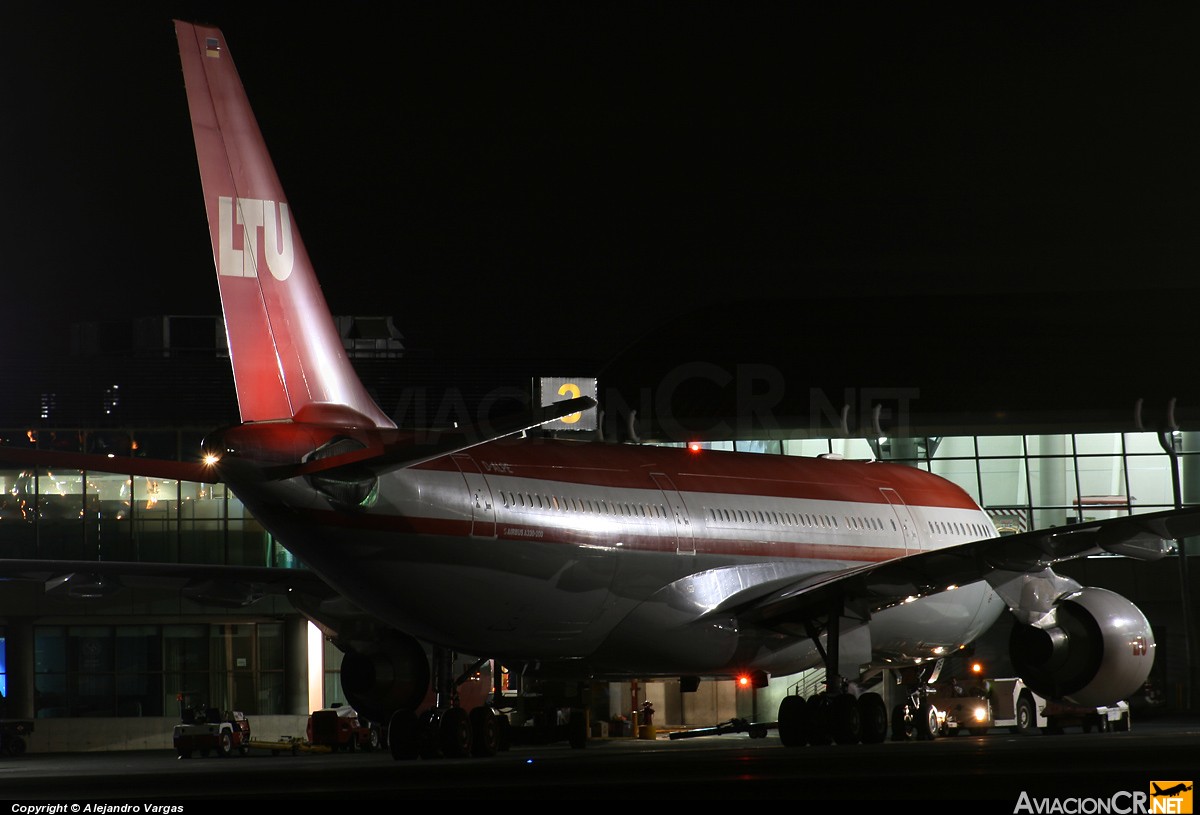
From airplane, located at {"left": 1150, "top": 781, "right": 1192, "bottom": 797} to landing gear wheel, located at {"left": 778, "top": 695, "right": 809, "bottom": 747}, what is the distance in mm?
11069

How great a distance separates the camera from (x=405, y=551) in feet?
61.6

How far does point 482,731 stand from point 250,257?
7.18 meters

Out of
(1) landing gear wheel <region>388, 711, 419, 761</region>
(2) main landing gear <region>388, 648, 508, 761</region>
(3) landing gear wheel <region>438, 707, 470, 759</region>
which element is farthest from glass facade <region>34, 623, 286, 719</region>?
(3) landing gear wheel <region>438, 707, 470, 759</region>

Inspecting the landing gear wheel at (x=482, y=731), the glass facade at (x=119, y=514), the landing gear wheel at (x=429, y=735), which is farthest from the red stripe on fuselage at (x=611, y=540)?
the glass facade at (x=119, y=514)

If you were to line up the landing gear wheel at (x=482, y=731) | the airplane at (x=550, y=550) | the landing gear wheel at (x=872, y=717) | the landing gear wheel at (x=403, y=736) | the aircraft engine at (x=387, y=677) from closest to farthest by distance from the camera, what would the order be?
1. the airplane at (x=550, y=550)
2. the landing gear wheel at (x=403, y=736)
3. the landing gear wheel at (x=482, y=731)
4. the aircraft engine at (x=387, y=677)
5. the landing gear wheel at (x=872, y=717)

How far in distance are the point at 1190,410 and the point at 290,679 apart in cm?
2692

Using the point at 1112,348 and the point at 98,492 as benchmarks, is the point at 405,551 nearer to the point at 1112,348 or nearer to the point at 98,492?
the point at 98,492

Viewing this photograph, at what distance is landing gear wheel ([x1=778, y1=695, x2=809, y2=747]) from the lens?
937 inches

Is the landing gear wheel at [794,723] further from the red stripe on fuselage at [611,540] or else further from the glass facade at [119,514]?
the glass facade at [119,514]

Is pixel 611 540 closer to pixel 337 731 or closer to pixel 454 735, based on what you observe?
pixel 454 735

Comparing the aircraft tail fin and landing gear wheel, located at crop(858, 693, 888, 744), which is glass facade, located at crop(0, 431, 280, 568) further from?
the aircraft tail fin

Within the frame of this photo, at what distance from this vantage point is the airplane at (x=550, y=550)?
1820 centimetres

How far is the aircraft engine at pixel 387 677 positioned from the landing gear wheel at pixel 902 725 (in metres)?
9.74

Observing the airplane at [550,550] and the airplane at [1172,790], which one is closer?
the airplane at [1172,790]
